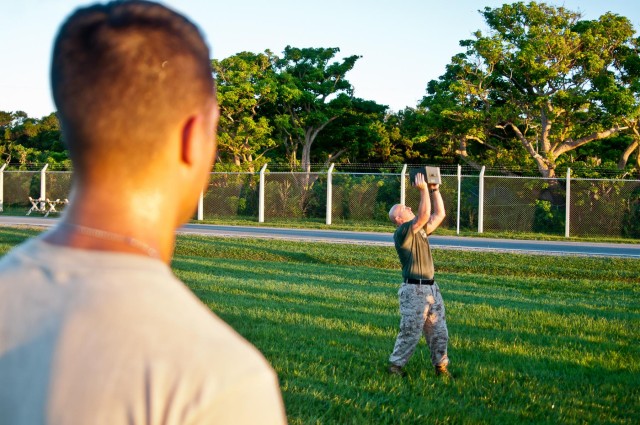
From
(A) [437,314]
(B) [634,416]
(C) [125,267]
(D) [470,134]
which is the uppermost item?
(D) [470,134]

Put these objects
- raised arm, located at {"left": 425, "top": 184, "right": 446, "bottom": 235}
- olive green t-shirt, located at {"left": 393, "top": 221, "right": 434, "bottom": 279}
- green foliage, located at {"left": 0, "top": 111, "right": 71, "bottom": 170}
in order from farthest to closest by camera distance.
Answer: green foliage, located at {"left": 0, "top": 111, "right": 71, "bottom": 170} → raised arm, located at {"left": 425, "top": 184, "right": 446, "bottom": 235} → olive green t-shirt, located at {"left": 393, "top": 221, "right": 434, "bottom": 279}

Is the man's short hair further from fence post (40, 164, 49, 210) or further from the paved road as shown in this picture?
fence post (40, 164, 49, 210)

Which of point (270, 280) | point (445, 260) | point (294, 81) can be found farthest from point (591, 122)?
point (270, 280)

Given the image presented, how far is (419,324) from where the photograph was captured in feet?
23.8

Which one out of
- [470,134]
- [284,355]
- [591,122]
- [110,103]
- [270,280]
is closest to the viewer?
[110,103]

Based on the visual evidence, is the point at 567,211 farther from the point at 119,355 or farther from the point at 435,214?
the point at 119,355

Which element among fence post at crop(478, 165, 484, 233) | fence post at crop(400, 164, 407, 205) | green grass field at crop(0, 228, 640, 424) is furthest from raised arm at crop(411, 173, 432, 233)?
fence post at crop(400, 164, 407, 205)

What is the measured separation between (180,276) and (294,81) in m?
25.8

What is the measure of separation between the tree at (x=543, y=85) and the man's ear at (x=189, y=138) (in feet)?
92.3

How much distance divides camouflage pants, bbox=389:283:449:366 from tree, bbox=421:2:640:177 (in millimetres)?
22511

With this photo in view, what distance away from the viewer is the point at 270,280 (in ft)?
46.7

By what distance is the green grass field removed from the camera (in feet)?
20.8

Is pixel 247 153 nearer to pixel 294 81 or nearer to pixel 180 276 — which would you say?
pixel 294 81

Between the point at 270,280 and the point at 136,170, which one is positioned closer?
the point at 136,170
